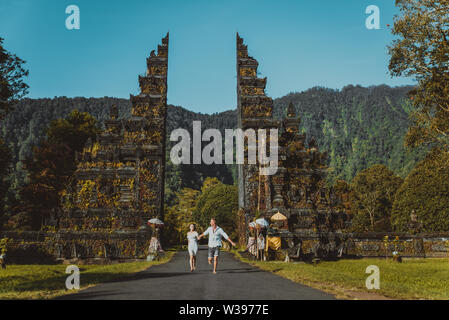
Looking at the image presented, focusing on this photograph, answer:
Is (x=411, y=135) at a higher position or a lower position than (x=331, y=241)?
higher

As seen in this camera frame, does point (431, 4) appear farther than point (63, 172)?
No

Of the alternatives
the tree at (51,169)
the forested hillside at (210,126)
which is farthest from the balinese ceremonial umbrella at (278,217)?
the forested hillside at (210,126)

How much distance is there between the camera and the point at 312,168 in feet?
106

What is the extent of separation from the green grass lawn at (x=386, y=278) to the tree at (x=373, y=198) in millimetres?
47444

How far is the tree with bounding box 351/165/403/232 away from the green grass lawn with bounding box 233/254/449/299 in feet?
156

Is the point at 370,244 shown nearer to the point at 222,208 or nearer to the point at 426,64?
the point at 426,64

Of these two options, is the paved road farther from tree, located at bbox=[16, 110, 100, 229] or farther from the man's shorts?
tree, located at bbox=[16, 110, 100, 229]

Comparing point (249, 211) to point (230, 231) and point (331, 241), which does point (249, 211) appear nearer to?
point (331, 241)

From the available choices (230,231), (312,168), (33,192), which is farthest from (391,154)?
(33,192)

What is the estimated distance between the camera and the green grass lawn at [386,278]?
10.5m

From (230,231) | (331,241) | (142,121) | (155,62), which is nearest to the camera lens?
(331,241)

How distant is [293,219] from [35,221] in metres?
32.3

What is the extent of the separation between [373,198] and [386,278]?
5918cm

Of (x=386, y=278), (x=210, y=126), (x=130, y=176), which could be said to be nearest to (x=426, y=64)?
(x=386, y=278)
